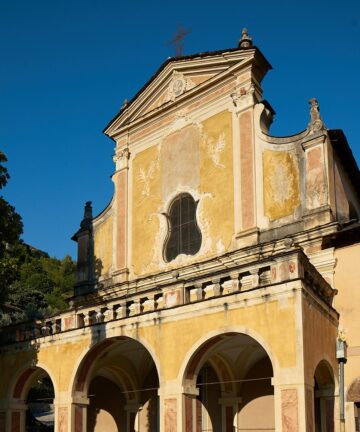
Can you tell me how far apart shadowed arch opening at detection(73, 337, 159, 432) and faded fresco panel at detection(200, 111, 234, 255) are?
4052 mm

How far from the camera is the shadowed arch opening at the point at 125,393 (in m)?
19.9

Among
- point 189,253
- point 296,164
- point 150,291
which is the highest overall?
point 296,164

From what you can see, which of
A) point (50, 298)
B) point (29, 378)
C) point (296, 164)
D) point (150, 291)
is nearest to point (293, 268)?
point (150, 291)

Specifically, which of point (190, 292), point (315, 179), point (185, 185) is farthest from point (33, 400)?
point (315, 179)

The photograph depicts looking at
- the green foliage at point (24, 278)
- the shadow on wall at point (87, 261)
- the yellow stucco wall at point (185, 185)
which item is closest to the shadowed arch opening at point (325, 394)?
the yellow stucco wall at point (185, 185)

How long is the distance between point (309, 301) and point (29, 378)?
377 inches

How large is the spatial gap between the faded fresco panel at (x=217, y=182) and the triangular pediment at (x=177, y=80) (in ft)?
4.99

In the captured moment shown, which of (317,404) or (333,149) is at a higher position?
(333,149)

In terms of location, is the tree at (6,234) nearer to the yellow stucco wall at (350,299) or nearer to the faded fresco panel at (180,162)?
the faded fresco panel at (180,162)

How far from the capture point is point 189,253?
2020 centimetres

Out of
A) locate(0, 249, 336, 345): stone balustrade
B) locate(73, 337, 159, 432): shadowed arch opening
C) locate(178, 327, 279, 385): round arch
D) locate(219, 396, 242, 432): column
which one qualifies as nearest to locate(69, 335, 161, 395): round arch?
locate(0, 249, 336, 345): stone balustrade

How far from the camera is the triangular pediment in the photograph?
20.6 m

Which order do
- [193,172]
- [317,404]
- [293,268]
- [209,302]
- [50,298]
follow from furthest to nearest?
1. [50,298]
2. [193,172]
3. [317,404]
4. [209,302]
5. [293,268]

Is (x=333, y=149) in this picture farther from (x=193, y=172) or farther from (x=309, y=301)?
(x=309, y=301)
